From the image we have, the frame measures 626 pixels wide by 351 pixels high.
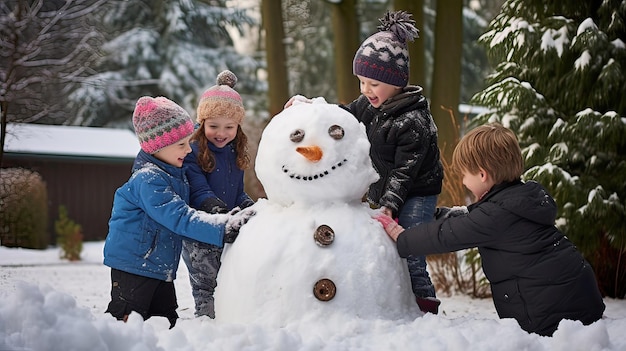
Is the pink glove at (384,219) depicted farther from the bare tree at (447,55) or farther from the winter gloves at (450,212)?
the bare tree at (447,55)

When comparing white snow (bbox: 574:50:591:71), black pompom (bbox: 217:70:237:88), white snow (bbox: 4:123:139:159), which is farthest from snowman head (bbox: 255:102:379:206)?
white snow (bbox: 4:123:139:159)

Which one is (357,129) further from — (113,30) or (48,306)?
(113,30)

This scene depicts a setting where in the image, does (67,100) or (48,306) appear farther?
(67,100)

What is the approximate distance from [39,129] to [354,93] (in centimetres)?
649

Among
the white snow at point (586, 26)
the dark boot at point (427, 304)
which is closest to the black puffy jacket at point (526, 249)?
the dark boot at point (427, 304)

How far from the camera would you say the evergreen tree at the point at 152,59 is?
1934 cm

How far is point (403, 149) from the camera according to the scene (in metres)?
3.98

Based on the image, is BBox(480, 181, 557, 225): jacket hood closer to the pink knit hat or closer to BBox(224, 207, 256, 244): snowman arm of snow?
BBox(224, 207, 256, 244): snowman arm of snow

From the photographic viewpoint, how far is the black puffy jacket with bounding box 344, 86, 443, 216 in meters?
3.90

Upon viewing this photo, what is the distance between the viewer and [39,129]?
1415 centimetres

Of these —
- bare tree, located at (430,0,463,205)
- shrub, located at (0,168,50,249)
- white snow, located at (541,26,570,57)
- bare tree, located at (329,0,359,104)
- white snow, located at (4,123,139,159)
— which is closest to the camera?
white snow, located at (541,26,570,57)

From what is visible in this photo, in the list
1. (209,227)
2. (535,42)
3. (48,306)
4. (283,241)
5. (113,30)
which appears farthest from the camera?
(113,30)

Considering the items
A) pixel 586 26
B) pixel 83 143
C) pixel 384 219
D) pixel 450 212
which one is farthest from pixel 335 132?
pixel 83 143

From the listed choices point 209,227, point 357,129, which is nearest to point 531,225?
point 357,129
